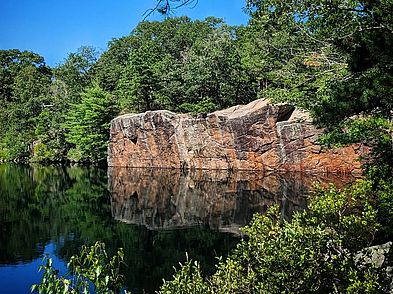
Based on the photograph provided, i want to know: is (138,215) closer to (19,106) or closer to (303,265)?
(303,265)

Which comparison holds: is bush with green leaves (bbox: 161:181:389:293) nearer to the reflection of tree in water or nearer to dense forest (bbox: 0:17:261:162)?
the reflection of tree in water

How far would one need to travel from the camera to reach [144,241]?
13.6 metres

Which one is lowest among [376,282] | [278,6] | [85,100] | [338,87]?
[376,282]

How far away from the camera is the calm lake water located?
11508 mm

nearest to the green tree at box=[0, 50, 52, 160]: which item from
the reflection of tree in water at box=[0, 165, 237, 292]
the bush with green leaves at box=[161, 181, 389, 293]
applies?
the reflection of tree in water at box=[0, 165, 237, 292]

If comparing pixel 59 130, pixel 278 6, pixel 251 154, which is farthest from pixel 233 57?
pixel 278 6

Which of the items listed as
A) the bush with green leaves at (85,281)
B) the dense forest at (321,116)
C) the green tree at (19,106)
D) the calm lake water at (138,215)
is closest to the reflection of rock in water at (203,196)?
the calm lake water at (138,215)

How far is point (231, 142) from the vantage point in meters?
29.8

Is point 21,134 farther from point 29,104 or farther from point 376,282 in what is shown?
point 376,282

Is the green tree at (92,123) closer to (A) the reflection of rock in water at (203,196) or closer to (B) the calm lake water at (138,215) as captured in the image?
(B) the calm lake water at (138,215)

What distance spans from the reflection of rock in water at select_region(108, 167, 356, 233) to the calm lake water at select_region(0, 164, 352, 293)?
4 cm

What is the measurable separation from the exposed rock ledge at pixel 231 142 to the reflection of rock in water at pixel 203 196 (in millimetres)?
1276

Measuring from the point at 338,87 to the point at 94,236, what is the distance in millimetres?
10029

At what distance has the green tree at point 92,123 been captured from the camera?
38.2 meters
